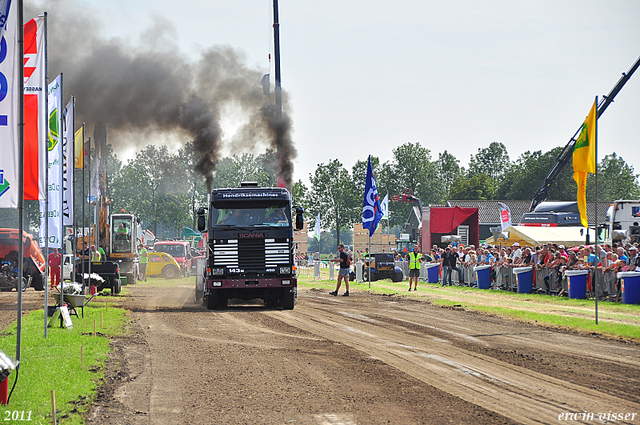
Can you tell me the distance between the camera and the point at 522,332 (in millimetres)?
15219

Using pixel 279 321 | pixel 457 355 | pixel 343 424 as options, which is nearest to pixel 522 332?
pixel 457 355

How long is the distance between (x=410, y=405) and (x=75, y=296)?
36.2 feet

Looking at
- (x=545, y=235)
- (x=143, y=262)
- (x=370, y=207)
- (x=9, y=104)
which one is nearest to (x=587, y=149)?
(x=9, y=104)

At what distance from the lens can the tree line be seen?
7838 centimetres

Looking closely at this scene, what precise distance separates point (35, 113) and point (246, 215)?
9381 mm

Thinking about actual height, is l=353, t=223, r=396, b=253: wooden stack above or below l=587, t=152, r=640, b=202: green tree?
below

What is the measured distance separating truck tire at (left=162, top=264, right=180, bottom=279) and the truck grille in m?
24.2

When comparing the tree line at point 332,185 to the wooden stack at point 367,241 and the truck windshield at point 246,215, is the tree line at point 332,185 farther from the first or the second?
the truck windshield at point 246,215

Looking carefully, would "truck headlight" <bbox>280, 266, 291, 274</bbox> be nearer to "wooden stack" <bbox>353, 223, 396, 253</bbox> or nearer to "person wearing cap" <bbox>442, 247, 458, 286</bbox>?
"person wearing cap" <bbox>442, 247, 458, 286</bbox>

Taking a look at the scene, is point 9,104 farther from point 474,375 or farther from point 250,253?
point 250,253

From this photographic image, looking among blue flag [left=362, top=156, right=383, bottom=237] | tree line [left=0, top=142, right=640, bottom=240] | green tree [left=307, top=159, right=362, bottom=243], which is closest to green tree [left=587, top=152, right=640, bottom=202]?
tree line [left=0, top=142, right=640, bottom=240]

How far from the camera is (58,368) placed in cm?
997

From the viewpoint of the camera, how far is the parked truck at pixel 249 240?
19.6 meters

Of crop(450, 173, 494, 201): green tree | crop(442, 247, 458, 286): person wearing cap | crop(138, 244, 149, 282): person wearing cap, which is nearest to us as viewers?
crop(442, 247, 458, 286): person wearing cap
